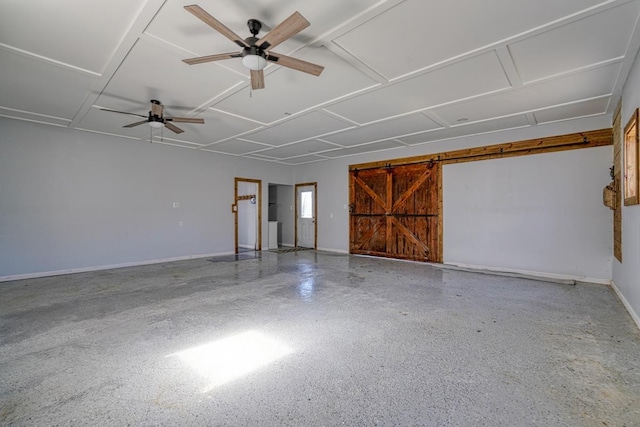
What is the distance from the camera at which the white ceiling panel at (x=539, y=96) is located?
139 inches

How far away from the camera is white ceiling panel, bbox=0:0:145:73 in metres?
2.35

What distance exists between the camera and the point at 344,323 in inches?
122

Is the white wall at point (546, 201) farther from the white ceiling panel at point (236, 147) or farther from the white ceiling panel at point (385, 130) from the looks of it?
the white ceiling panel at point (236, 147)

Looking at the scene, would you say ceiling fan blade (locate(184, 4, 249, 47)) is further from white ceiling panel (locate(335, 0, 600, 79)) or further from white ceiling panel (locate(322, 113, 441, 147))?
white ceiling panel (locate(322, 113, 441, 147))

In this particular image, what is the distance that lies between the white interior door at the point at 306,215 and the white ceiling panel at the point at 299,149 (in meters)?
1.54

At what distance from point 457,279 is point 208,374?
4385mm

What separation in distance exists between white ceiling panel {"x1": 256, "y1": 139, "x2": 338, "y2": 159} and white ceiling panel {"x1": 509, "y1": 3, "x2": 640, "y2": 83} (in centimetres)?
409

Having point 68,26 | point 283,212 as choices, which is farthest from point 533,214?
point 283,212

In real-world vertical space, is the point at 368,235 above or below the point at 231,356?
above

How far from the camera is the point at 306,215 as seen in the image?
376 inches

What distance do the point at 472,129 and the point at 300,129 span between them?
129 inches

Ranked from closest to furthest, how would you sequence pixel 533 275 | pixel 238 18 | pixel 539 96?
1. pixel 238 18
2. pixel 539 96
3. pixel 533 275

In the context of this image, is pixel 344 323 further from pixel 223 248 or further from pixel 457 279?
pixel 223 248

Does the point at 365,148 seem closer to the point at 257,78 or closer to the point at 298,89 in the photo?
the point at 298,89
